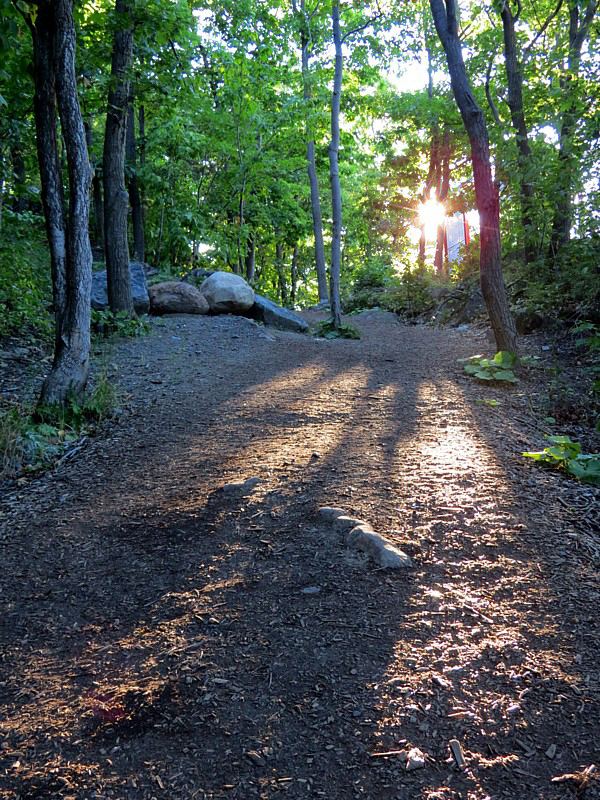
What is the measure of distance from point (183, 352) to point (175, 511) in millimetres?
4764

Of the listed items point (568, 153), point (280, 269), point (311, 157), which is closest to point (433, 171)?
point (311, 157)

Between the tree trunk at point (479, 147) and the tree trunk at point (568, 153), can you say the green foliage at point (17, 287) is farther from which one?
the tree trunk at point (568, 153)

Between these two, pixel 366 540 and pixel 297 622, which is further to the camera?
pixel 366 540

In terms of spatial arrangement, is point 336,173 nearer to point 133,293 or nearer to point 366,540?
point 133,293

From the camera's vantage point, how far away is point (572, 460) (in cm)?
383

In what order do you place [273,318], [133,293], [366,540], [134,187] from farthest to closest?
[134,187]
[273,318]
[133,293]
[366,540]

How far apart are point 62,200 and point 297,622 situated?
4.34 metres

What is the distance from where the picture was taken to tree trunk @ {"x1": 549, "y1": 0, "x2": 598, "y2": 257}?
840cm

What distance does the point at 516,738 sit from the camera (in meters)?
1.77

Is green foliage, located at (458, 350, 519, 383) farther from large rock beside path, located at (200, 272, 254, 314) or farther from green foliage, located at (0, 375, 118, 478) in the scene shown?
large rock beside path, located at (200, 272, 254, 314)

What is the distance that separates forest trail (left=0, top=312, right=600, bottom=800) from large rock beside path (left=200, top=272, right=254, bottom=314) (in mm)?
6462

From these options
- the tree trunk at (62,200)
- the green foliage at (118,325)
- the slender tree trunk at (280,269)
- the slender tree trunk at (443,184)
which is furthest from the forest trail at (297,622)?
the slender tree trunk at (280,269)

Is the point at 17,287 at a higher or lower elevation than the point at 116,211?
lower

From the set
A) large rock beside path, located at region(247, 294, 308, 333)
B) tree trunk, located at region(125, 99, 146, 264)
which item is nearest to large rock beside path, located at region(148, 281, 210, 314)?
large rock beside path, located at region(247, 294, 308, 333)
